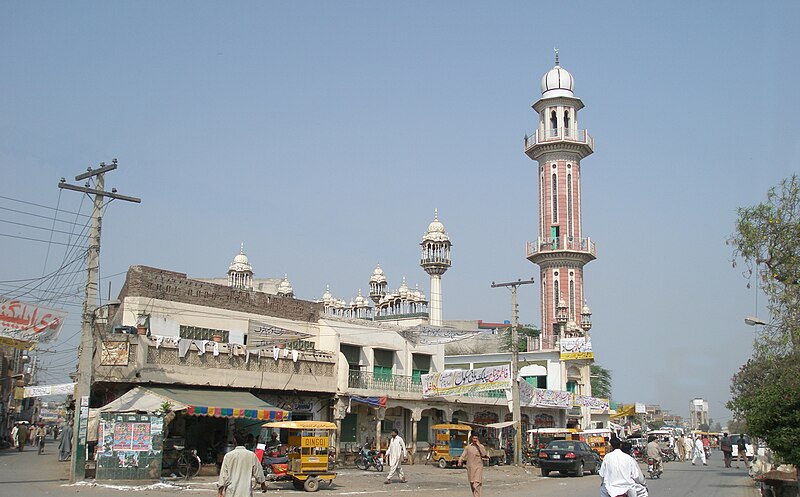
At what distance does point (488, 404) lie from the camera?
4194 centimetres

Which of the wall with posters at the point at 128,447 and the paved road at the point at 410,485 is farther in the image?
the wall with posters at the point at 128,447

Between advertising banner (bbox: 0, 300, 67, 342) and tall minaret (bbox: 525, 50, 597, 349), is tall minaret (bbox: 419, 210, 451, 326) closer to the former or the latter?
tall minaret (bbox: 525, 50, 597, 349)

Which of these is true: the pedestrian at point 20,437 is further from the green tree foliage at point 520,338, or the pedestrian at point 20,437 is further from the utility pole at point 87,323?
the green tree foliage at point 520,338

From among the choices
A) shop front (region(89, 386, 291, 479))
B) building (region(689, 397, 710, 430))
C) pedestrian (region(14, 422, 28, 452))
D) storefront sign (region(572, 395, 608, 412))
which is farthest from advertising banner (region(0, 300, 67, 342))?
building (region(689, 397, 710, 430))

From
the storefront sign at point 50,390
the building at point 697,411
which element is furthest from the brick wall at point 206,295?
the building at point 697,411

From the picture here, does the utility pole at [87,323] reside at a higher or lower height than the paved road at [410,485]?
higher

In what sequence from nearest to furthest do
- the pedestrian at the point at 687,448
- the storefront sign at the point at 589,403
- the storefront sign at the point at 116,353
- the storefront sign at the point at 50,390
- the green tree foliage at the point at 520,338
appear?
the storefront sign at the point at 116,353 → the storefront sign at the point at 50,390 → the pedestrian at the point at 687,448 → the storefront sign at the point at 589,403 → the green tree foliage at the point at 520,338

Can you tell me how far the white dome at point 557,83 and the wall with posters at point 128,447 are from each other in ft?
176

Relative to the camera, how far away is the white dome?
226 feet

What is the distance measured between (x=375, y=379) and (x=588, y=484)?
39.4 ft

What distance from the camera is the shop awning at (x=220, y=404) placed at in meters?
24.0

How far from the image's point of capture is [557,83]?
228 ft

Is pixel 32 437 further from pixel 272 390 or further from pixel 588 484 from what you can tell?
pixel 588 484

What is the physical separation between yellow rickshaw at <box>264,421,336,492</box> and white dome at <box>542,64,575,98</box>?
52.5 metres
